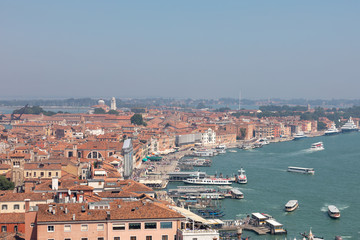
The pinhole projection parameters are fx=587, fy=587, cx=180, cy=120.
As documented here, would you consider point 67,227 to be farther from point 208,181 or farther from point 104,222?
point 208,181

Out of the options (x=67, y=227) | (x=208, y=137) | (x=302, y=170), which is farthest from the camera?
(x=208, y=137)

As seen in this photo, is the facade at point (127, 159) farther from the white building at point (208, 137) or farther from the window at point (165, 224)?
the white building at point (208, 137)

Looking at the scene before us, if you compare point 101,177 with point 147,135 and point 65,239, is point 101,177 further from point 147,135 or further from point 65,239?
point 147,135

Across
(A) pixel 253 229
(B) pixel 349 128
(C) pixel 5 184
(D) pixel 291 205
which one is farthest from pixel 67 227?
(B) pixel 349 128

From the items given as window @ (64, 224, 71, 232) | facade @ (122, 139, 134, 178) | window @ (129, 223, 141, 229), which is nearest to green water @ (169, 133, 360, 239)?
facade @ (122, 139, 134, 178)

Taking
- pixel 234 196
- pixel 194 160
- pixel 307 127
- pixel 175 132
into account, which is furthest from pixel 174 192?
pixel 307 127

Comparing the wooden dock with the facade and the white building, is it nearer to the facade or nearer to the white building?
the facade
